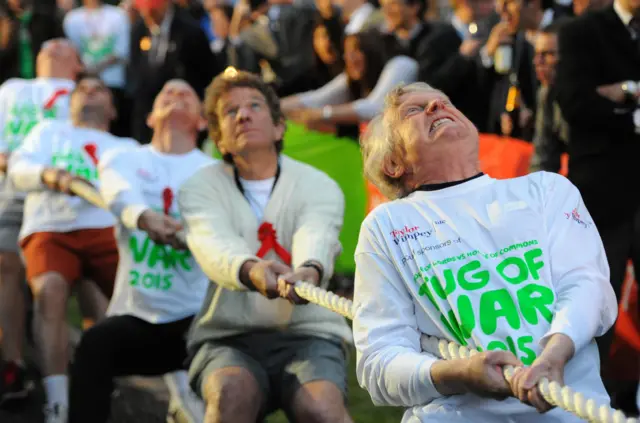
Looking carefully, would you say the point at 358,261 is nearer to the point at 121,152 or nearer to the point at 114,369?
the point at 114,369

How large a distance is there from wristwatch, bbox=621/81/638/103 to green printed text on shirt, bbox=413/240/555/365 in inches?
81.3

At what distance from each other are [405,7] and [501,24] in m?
1.08

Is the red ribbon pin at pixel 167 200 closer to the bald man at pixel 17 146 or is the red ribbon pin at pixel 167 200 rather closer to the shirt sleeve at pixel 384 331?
the bald man at pixel 17 146

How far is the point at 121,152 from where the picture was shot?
5.68 metres

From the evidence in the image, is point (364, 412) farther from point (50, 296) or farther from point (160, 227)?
point (50, 296)

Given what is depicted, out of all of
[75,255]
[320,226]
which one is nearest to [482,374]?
[320,226]

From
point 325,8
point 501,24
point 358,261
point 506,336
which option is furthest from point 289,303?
point 325,8

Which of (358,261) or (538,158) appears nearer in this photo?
(358,261)

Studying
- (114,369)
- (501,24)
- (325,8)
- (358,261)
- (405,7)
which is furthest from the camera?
(325,8)

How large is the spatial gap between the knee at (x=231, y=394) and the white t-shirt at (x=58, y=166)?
7.55 feet

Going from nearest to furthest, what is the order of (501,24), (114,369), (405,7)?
1. (114,369)
2. (501,24)
3. (405,7)

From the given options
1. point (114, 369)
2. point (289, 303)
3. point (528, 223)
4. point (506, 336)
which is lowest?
point (114, 369)

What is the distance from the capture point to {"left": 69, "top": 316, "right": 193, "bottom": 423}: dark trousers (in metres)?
4.97

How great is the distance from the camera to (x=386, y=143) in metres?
3.26
